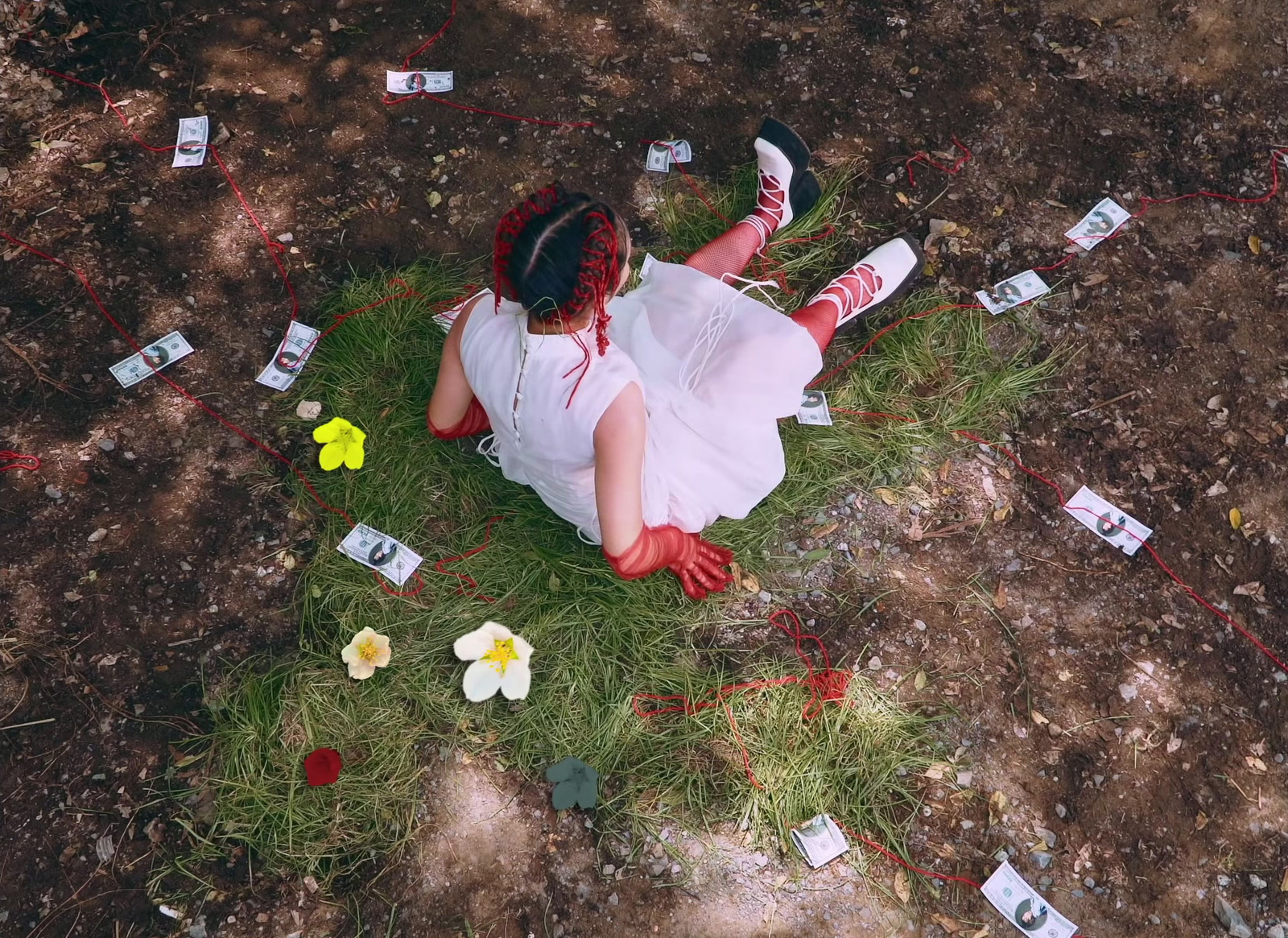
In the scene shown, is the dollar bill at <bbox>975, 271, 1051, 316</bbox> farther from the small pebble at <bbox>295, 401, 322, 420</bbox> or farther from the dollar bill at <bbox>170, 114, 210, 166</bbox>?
the dollar bill at <bbox>170, 114, 210, 166</bbox>

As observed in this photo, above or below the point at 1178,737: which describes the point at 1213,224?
above

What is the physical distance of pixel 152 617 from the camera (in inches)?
93.4

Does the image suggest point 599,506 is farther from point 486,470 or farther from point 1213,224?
point 1213,224

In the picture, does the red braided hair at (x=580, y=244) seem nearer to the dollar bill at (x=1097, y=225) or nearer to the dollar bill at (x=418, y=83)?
the dollar bill at (x=418, y=83)

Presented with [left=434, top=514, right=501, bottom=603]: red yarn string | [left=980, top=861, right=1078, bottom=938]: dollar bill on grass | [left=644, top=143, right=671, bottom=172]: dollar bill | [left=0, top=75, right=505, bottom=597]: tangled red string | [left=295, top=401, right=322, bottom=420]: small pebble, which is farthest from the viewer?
[left=644, top=143, right=671, bottom=172]: dollar bill

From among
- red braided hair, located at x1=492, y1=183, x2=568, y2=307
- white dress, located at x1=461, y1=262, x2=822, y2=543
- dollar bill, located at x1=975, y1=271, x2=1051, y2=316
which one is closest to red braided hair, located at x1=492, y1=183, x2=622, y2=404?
red braided hair, located at x1=492, y1=183, x2=568, y2=307

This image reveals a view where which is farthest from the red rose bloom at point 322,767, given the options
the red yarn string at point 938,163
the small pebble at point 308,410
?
the red yarn string at point 938,163

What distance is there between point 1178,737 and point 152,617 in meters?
3.01

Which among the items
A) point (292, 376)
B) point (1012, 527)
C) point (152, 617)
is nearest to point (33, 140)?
point (292, 376)

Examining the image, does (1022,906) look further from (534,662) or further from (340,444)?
(340,444)

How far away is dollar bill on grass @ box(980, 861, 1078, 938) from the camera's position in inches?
82.6

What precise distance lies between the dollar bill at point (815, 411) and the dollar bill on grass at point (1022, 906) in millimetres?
1370

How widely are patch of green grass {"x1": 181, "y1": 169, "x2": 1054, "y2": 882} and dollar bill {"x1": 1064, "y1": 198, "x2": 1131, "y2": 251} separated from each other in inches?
23.3

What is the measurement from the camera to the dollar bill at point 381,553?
7.98ft
